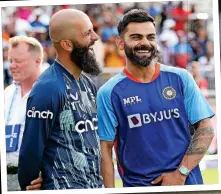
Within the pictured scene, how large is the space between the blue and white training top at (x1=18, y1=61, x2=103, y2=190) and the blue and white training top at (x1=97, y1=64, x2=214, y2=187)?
132 millimetres

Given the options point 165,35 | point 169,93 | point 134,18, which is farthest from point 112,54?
point 169,93

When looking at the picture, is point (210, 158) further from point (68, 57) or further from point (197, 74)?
point (68, 57)

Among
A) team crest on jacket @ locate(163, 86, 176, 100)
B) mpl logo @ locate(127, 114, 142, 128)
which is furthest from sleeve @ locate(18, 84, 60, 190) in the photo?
team crest on jacket @ locate(163, 86, 176, 100)

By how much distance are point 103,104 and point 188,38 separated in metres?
0.93

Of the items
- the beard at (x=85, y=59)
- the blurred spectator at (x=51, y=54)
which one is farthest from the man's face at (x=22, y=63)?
the beard at (x=85, y=59)

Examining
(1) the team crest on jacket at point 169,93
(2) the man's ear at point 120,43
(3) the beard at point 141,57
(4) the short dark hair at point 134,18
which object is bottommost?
(1) the team crest on jacket at point 169,93

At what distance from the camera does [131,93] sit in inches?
496

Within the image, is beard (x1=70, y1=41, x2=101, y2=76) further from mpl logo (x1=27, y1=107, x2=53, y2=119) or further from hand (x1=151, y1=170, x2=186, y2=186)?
hand (x1=151, y1=170, x2=186, y2=186)

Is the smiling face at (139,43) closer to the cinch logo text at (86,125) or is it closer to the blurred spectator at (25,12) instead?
the cinch logo text at (86,125)

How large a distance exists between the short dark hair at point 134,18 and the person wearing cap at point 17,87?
761 mm

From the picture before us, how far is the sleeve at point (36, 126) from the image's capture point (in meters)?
12.6

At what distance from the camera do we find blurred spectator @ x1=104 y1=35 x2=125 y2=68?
41.3ft

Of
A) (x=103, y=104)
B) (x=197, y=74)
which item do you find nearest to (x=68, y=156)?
(x=103, y=104)

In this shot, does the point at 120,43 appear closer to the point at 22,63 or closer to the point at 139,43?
the point at 139,43
